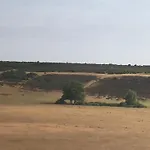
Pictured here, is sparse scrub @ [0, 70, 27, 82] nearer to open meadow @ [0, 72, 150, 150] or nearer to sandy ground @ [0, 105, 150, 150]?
open meadow @ [0, 72, 150, 150]

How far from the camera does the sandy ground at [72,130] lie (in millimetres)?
18656

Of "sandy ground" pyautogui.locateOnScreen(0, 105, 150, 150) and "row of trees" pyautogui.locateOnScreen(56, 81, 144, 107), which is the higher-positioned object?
"row of trees" pyautogui.locateOnScreen(56, 81, 144, 107)

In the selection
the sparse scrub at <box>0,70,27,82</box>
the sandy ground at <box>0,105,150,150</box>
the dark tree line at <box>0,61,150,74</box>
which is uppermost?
the dark tree line at <box>0,61,150,74</box>

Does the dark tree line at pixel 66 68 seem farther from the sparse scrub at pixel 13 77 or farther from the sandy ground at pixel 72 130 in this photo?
the sandy ground at pixel 72 130

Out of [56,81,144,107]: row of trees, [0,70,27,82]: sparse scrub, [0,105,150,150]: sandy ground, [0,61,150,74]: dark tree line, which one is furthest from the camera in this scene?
[0,61,150,74]: dark tree line

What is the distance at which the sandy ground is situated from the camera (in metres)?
18.7

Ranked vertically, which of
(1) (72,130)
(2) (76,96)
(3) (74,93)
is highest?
(3) (74,93)

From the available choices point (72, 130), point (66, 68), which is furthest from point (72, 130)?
point (66, 68)

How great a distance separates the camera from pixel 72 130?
22938 mm

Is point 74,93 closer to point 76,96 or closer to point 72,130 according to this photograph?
point 76,96

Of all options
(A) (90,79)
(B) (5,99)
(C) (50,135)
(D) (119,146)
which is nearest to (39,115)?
(C) (50,135)

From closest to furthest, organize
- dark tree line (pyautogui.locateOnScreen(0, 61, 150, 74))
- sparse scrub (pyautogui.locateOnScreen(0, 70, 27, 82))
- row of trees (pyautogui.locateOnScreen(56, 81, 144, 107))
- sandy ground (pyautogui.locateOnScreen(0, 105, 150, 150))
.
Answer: sandy ground (pyautogui.locateOnScreen(0, 105, 150, 150))
row of trees (pyautogui.locateOnScreen(56, 81, 144, 107))
sparse scrub (pyautogui.locateOnScreen(0, 70, 27, 82))
dark tree line (pyautogui.locateOnScreen(0, 61, 150, 74))

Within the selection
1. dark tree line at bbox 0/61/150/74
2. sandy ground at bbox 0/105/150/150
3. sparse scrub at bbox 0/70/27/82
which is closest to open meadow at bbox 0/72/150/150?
sandy ground at bbox 0/105/150/150

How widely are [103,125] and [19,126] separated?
16.5 ft
